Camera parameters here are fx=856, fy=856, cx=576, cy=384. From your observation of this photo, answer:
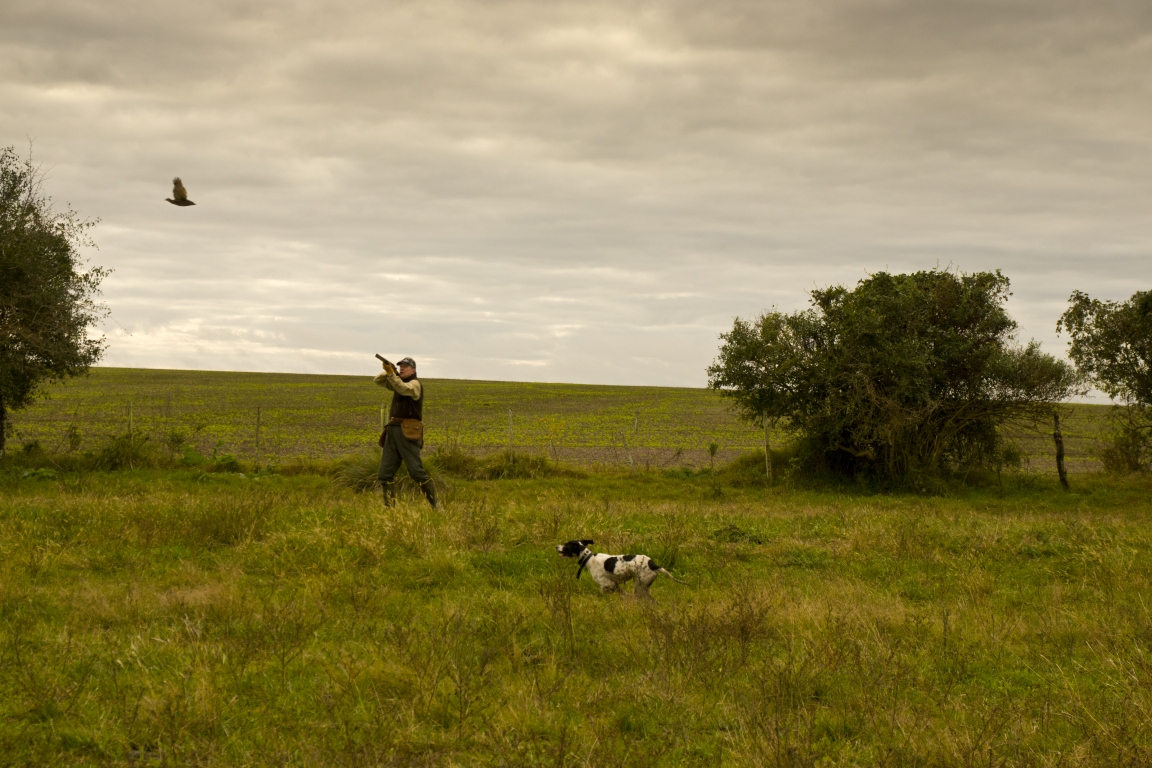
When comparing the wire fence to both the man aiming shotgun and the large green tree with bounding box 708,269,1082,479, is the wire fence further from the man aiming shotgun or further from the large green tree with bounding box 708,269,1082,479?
the man aiming shotgun

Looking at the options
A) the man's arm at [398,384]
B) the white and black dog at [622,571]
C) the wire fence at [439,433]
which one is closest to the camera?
the white and black dog at [622,571]

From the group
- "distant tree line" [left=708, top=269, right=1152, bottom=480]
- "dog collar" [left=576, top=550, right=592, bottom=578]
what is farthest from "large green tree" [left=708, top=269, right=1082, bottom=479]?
"dog collar" [left=576, top=550, right=592, bottom=578]

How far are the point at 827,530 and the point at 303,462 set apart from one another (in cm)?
1425

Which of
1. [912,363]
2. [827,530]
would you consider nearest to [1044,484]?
[912,363]

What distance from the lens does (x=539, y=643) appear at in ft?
21.9

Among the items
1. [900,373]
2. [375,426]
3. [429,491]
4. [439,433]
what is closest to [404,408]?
[429,491]

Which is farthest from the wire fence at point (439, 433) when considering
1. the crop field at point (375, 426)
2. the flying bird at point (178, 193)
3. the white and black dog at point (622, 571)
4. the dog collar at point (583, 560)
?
the white and black dog at point (622, 571)

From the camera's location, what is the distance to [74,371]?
821 inches

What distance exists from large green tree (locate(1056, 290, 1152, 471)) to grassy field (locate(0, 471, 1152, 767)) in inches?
488

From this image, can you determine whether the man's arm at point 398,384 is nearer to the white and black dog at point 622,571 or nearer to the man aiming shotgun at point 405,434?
the man aiming shotgun at point 405,434

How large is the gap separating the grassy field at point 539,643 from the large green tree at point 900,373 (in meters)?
9.83

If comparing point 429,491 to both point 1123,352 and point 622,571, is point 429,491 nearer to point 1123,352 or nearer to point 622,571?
point 622,571

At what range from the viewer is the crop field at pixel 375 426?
29702mm

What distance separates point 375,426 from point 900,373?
29.7 metres
